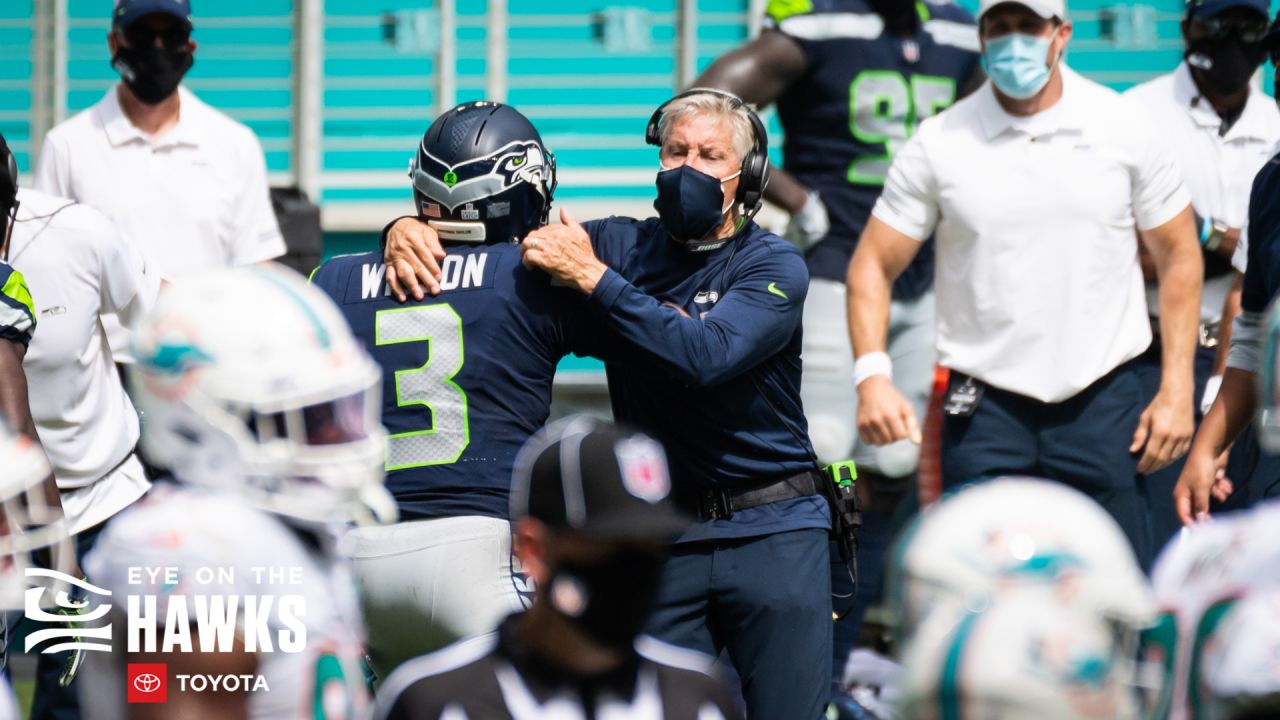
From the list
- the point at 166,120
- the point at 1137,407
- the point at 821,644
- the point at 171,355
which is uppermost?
the point at 166,120

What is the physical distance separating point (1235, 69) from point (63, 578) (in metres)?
4.99

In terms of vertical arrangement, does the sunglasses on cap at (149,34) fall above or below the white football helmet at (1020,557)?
above

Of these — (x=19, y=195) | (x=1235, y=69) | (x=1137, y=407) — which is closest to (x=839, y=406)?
(x=1137, y=407)

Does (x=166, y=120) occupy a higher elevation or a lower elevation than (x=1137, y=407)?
higher

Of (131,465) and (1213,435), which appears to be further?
(131,465)

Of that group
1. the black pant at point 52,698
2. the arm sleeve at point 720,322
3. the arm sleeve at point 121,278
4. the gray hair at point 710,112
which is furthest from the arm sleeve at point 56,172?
the arm sleeve at point 720,322

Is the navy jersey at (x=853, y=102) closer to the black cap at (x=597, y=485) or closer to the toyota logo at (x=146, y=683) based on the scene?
the black cap at (x=597, y=485)

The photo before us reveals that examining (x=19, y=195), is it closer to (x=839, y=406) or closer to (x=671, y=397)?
(x=671, y=397)

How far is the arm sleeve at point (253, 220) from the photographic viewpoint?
7145mm

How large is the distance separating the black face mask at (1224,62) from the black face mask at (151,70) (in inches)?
146

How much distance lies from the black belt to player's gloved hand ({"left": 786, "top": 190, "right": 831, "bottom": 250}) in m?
2.44

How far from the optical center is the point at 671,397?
193 inches

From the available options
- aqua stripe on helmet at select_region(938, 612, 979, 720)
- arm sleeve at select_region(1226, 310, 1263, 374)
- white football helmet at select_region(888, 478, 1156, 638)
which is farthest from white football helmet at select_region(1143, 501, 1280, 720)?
arm sleeve at select_region(1226, 310, 1263, 374)

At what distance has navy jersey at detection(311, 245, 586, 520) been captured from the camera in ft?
14.9
